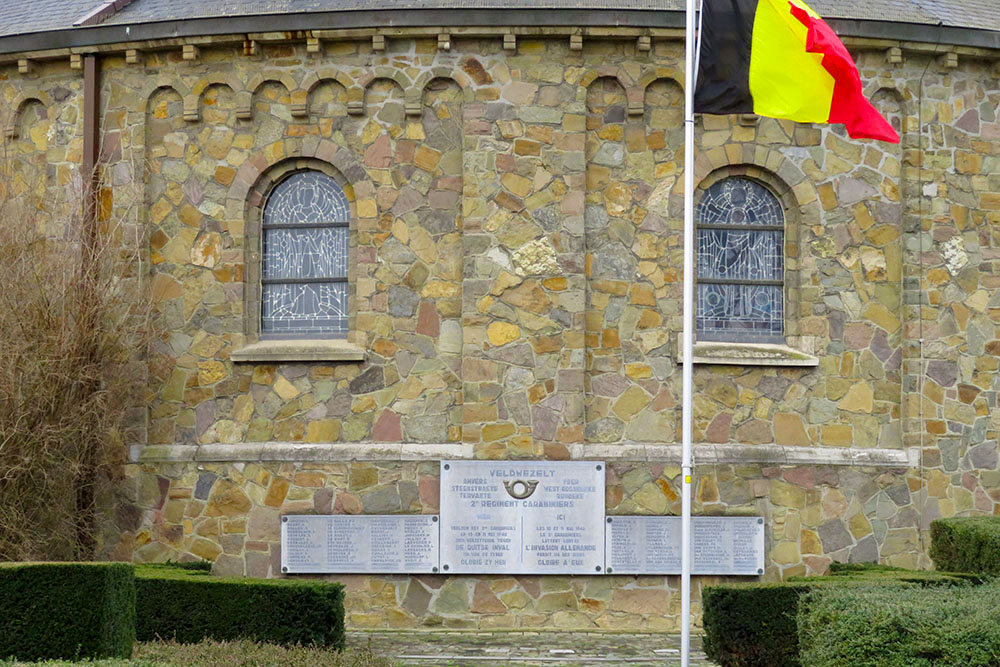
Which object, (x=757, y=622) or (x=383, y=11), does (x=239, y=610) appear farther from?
(x=383, y=11)

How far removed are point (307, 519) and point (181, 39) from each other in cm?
612

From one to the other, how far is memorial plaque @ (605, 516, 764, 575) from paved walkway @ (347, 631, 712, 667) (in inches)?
34.8

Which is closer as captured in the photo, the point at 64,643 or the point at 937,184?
the point at 64,643

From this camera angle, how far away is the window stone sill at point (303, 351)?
1823cm

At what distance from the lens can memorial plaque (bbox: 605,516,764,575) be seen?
17.8 m

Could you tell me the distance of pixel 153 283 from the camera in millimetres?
18922

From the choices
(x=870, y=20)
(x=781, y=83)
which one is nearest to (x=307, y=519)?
(x=781, y=83)

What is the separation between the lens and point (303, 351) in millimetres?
18359

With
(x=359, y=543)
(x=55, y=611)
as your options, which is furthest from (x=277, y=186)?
(x=55, y=611)

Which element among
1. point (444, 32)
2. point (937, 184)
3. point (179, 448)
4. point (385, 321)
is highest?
point (444, 32)

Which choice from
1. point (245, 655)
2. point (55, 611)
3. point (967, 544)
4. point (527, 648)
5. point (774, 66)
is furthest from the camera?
point (527, 648)

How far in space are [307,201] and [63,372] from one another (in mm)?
3684

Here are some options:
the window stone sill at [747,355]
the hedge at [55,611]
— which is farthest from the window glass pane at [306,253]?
the hedge at [55,611]

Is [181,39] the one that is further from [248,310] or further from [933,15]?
[933,15]
